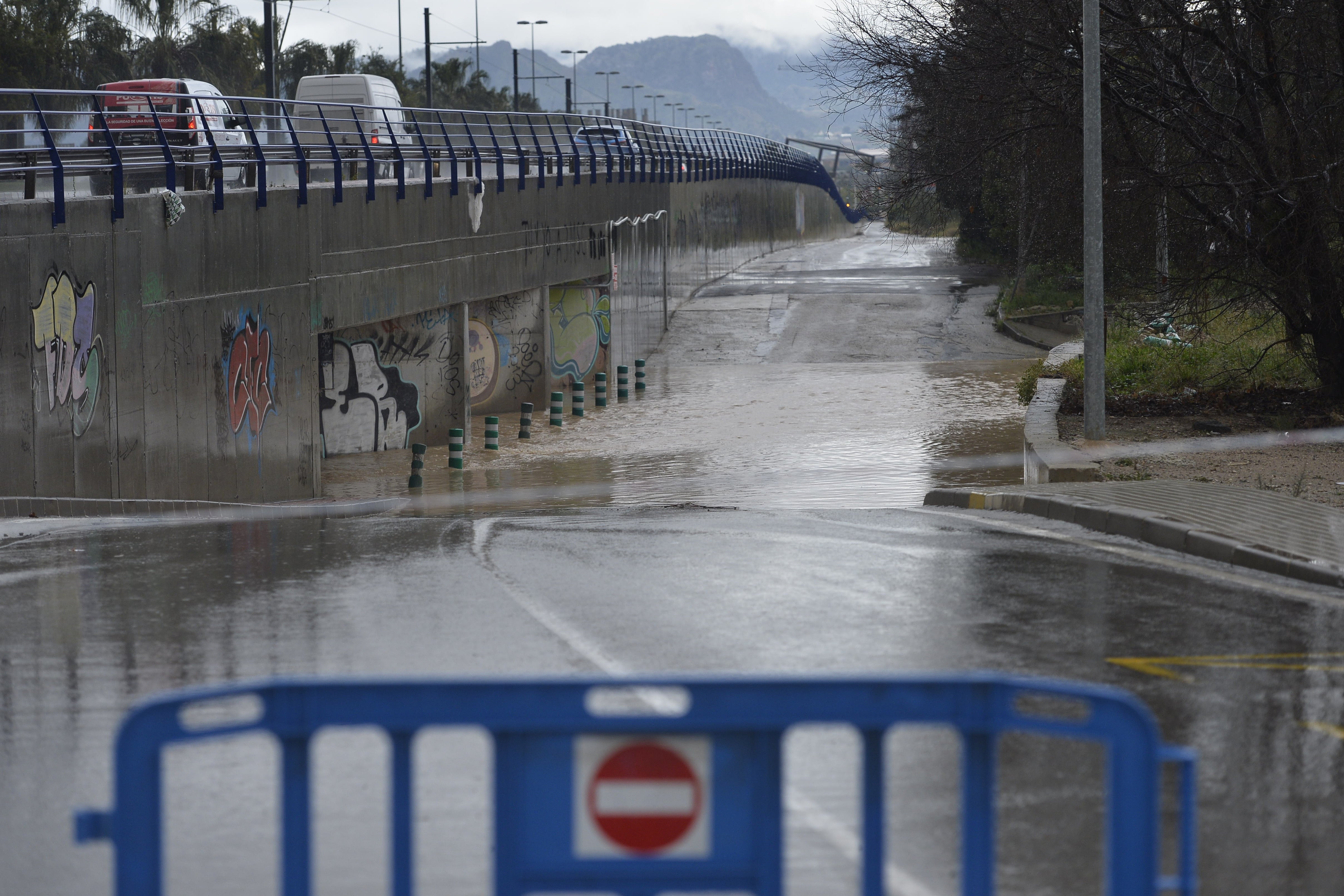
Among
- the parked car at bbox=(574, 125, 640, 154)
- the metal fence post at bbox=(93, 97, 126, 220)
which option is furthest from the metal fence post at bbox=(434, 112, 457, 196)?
the metal fence post at bbox=(93, 97, 126, 220)

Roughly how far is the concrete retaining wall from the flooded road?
1545 millimetres

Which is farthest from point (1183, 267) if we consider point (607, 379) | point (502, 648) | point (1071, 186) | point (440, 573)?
point (607, 379)

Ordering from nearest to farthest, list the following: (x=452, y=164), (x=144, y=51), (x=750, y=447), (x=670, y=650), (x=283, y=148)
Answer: (x=670, y=650), (x=283, y=148), (x=750, y=447), (x=452, y=164), (x=144, y=51)

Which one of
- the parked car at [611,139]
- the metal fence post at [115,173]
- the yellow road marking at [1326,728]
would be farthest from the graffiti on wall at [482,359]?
the yellow road marking at [1326,728]

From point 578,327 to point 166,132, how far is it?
1841 cm

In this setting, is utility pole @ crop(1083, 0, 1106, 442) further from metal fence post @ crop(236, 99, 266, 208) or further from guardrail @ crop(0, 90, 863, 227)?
metal fence post @ crop(236, 99, 266, 208)

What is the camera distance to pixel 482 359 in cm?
3056

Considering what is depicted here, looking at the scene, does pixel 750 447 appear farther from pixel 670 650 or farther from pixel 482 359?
pixel 670 650

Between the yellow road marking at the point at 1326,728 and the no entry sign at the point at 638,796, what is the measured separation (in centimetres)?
413

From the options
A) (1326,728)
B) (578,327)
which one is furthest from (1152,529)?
(578,327)

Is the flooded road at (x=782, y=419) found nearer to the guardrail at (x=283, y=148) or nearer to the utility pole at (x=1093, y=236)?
the utility pole at (x=1093, y=236)

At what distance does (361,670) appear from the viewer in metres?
7.26

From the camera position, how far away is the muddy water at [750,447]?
18.8 m

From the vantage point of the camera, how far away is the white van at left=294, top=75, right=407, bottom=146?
27.9 metres
